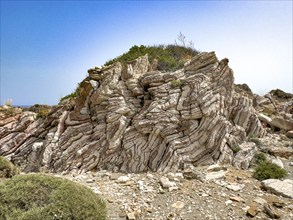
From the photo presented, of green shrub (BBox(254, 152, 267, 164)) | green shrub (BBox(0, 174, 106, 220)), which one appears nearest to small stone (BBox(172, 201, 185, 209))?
green shrub (BBox(0, 174, 106, 220))

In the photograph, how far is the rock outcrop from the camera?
511 inches

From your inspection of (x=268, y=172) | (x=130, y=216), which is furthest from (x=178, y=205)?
(x=268, y=172)

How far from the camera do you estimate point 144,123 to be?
13531 millimetres

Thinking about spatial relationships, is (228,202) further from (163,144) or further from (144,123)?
(144,123)

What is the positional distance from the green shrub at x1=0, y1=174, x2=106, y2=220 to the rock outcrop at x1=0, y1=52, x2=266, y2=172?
5.17 meters

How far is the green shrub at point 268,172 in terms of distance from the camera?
36.6 ft

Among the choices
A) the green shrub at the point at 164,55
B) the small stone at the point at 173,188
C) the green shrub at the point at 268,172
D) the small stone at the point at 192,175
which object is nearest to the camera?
the small stone at the point at 173,188

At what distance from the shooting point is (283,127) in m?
18.0

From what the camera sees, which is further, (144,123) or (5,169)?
(144,123)

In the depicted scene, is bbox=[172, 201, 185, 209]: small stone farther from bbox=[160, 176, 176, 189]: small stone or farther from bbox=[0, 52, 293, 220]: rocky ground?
bbox=[160, 176, 176, 189]: small stone

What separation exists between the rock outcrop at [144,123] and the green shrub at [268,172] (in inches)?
63.0

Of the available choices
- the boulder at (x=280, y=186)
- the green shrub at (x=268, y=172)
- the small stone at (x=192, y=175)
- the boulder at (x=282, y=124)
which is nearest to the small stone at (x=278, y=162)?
the green shrub at (x=268, y=172)

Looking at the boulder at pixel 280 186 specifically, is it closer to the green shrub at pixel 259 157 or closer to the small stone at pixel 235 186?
the small stone at pixel 235 186

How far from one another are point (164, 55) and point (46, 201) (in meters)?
15.2
